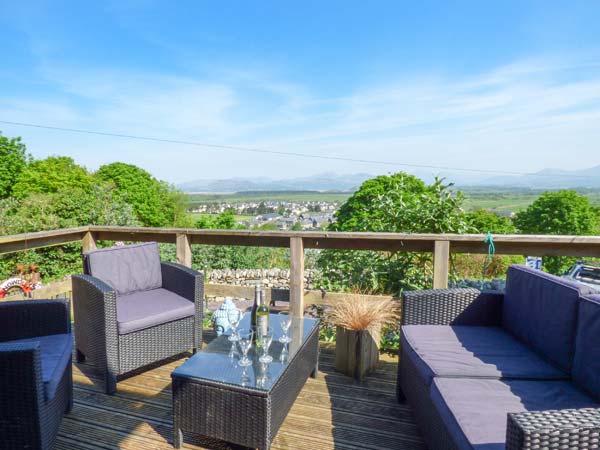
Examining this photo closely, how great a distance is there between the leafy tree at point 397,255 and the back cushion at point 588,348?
6.22 ft

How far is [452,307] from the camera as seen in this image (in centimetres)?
236

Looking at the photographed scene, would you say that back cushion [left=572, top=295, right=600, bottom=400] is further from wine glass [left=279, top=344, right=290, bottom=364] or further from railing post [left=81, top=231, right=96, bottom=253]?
railing post [left=81, top=231, right=96, bottom=253]

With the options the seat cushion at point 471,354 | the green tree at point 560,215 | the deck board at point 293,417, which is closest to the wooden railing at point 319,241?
the seat cushion at point 471,354

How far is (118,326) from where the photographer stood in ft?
8.09

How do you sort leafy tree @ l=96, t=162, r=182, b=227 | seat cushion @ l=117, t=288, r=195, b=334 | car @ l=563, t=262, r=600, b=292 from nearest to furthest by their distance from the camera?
seat cushion @ l=117, t=288, r=195, b=334
car @ l=563, t=262, r=600, b=292
leafy tree @ l=96, t=162, r=182, b=227

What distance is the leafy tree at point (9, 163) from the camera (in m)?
21.8

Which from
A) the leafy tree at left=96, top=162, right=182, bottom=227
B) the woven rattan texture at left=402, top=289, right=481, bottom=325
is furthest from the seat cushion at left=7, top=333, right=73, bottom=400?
the leafy tree at left=96, top=162, right=182, bottom=227

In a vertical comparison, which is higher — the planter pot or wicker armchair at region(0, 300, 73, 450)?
wicker armchair at region(0, 300, 73, 450)

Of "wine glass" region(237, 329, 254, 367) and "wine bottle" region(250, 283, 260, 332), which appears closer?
"wine glass" region(237, 329, 254, 367)

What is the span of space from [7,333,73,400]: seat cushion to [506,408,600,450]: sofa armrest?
1756 mm

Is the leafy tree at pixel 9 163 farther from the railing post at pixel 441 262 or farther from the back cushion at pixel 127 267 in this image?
the railing post at pixel 441 262

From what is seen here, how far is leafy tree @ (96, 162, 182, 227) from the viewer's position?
25.4m

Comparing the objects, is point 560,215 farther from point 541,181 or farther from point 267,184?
point 267,184

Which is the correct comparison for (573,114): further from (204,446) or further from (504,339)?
(204,446)
